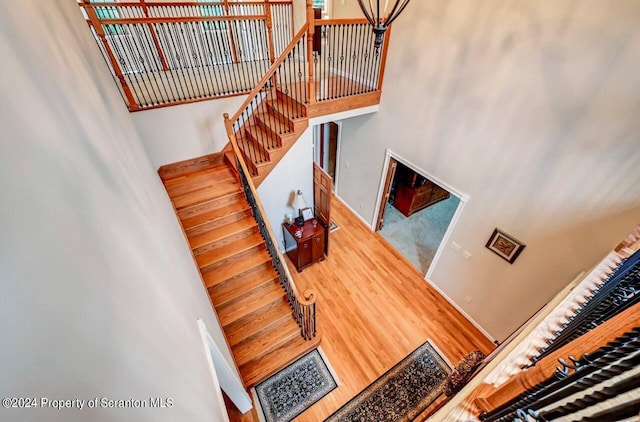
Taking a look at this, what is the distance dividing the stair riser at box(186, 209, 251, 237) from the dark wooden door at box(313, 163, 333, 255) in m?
1.24

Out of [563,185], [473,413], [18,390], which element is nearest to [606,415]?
[473,413]

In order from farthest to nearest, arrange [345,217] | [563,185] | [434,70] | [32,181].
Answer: [345,217]
[434,70]
[563,185]
[32,181]

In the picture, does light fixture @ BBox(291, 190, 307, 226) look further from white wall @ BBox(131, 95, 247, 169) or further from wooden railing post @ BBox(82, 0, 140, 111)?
wooden railing post @ BBox(82, 0, 140, 111)

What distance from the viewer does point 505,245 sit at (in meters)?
3.12

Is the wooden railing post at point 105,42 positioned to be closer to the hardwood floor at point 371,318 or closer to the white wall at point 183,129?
the white wall at point 183,129

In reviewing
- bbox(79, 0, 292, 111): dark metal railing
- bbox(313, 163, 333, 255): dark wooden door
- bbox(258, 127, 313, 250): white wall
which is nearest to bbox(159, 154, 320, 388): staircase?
bbox(258, 127, 313, 250): white wall

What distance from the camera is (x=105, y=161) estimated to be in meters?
1.13

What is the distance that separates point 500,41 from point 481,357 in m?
3.09

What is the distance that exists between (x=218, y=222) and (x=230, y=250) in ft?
1.42

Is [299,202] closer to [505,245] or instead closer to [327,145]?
[505,245]

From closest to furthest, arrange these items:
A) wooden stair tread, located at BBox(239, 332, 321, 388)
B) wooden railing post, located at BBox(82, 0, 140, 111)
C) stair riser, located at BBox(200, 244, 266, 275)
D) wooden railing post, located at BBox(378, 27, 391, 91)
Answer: wooden railing post, located at BBox(82, 0, 140, 111)
wooden stair tread, located at BBox(239, 332, 321, 388)
stair riser, located at BBox(200, 244, 266, 275)
wooden railing post, located at BBox(378, 27, 391, 91)

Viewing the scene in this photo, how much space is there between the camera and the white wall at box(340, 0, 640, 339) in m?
2.09

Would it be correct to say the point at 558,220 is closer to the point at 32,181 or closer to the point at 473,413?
the point at 473,413

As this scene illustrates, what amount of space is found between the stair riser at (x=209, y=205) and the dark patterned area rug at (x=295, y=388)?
2.33 meters
